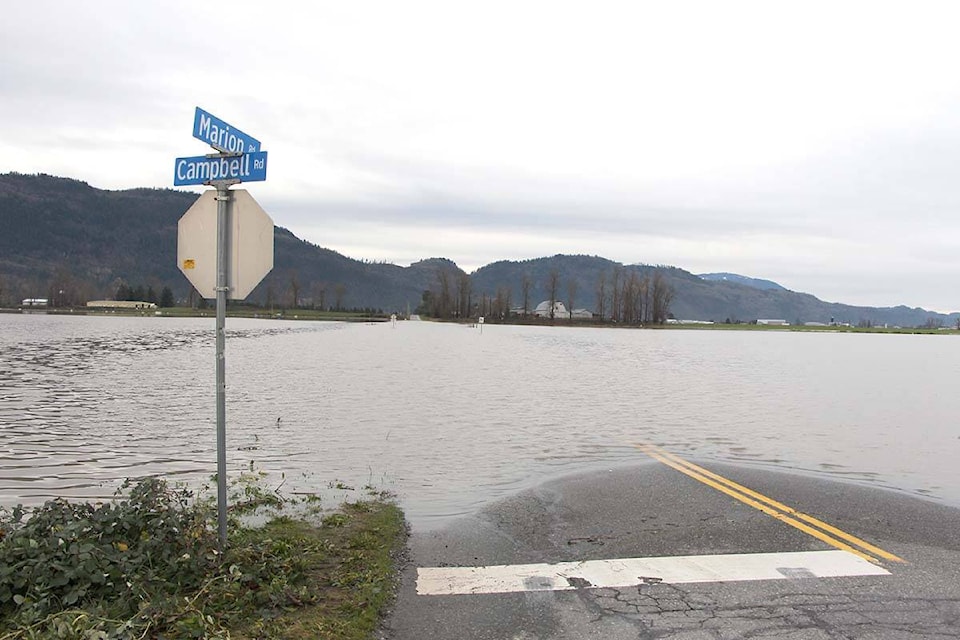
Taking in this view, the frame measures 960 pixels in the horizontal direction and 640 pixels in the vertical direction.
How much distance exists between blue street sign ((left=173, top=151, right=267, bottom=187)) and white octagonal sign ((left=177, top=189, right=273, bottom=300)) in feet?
0.42

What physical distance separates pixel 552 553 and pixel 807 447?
988cm

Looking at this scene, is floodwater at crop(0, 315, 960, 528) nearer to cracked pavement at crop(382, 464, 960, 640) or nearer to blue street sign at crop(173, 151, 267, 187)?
cracked pavement at crop(382, 464, 960, 640)

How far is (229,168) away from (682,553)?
5.28 meters

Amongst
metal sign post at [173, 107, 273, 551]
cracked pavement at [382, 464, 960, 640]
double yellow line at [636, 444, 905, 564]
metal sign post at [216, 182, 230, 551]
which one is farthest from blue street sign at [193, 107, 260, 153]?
double yellow line at [636, 444, 905, 564]

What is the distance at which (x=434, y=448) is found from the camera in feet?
46.1

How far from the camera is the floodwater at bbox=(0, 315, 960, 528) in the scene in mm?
11336

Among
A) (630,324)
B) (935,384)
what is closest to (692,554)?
(935,384)

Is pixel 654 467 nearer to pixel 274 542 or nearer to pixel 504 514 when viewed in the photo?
pixel 504 514

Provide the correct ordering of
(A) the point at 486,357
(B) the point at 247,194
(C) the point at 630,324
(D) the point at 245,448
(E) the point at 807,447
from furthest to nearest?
(C) the point at 630,324 < (A) the point at 486,357 < (E) the point at 807,447 < (D) the point at 245,448 < (B) the point at 247,194

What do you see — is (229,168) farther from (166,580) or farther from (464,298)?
(464,298)

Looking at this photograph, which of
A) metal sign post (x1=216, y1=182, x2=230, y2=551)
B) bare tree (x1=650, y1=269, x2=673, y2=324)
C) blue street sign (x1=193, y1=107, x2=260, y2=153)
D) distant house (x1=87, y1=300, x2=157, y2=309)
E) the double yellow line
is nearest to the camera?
blue street sign (x1=193, y1=107, x2=260, y2=153)

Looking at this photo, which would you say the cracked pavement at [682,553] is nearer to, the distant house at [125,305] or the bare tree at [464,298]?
the bare tree at [464,298]

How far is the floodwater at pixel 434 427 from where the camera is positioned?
11336mm

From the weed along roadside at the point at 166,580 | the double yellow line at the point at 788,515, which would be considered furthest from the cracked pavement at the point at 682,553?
the weed along roadside at the point at 166,580
